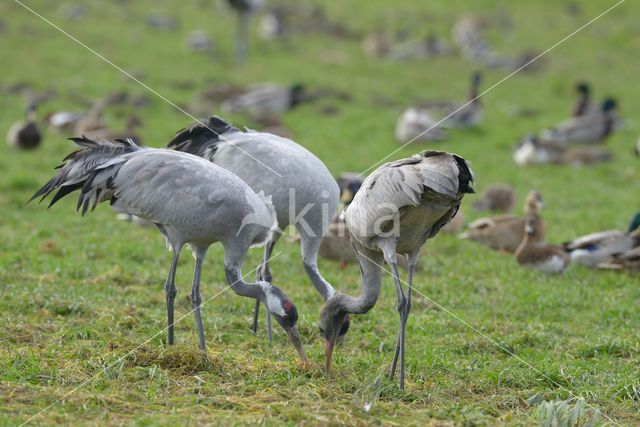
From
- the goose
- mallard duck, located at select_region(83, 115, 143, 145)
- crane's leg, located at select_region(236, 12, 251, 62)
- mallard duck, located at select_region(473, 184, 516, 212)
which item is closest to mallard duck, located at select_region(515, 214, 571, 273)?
mallard duck, located at select_region(473, 184, 516, 212)

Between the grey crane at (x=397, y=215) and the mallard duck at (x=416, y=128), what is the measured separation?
34.9ft

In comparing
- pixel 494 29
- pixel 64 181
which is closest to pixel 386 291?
pixel 64 181

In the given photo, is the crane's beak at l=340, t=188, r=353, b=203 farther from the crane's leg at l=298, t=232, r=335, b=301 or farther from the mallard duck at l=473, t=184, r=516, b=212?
the crane's leg at l=298, t=232, r=335, b=301

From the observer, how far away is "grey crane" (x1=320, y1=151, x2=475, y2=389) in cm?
602

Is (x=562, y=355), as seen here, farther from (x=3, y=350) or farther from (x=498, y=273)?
(x=3, y=350)

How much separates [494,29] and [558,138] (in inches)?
Answer: 504

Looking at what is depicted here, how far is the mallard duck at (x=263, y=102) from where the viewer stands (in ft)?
63.9

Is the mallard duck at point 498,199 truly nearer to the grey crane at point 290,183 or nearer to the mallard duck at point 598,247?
the mallard duck at point 598,247

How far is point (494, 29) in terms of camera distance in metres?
30.3

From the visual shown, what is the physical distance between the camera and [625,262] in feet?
32.8

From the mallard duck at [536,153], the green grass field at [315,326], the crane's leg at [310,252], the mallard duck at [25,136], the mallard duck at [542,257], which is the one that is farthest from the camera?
the mallard duck at [536,153]

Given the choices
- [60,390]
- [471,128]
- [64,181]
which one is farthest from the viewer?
[471,128]

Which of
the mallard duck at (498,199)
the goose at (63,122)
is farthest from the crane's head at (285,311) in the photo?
the goose at (63,122)

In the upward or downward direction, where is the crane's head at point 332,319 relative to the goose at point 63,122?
downward
